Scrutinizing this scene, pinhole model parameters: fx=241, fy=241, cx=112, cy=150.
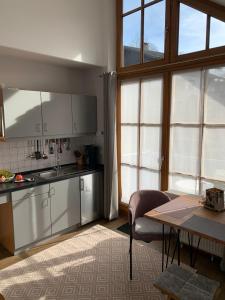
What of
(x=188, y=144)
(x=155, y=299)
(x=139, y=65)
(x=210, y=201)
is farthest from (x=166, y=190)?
(x=139, y=65)

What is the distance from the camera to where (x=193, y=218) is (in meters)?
2.00

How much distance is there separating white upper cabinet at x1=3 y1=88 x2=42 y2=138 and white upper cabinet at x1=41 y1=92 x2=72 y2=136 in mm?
90

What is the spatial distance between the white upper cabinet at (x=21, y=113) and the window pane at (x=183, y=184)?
1.84 meters

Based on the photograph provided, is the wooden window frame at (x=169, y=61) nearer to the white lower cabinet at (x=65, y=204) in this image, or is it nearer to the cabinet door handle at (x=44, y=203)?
the white lower cabinet at (x=65, y=204)

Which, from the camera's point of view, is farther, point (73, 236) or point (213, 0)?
point (73, 236)

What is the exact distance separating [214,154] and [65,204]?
1998mm

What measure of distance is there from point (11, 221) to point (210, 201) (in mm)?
2176

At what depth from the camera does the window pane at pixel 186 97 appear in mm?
2777

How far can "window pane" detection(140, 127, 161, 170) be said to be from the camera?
128 inches

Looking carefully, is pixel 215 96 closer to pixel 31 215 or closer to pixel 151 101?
pixel 151 101

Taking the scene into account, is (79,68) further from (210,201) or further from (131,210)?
(210,201)

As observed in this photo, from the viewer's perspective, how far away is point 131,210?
8.16 feet

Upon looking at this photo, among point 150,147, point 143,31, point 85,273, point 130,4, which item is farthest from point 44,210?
point 130,4

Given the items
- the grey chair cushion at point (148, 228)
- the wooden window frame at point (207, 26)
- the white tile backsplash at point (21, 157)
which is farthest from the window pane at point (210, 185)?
the white tile backsplash at point (21, 157)
